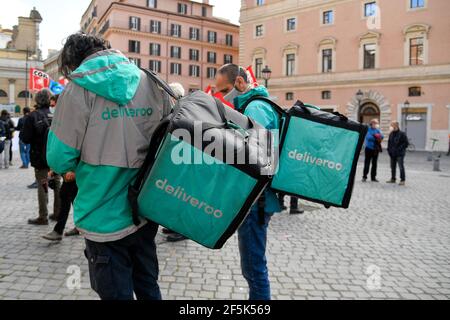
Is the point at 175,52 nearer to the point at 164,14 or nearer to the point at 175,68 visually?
the point at 175,68

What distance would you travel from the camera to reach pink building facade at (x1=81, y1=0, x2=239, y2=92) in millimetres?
55844

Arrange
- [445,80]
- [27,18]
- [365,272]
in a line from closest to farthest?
1. [365,272]
2. [445,80]
3. [27,18]

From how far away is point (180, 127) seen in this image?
1.92 m

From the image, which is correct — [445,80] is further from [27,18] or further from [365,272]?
[27,18]

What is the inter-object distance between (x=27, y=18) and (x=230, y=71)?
7552 centimetres

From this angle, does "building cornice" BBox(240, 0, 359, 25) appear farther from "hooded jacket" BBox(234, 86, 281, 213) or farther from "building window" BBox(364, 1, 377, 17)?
"hooded jacket" BBox(234, 86, 281, 213)

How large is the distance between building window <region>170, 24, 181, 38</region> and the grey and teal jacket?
60520 millimetres

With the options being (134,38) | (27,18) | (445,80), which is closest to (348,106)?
(445,80)

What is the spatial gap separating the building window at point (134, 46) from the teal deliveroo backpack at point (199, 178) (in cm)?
5759

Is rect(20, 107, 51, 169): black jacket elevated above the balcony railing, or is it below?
below

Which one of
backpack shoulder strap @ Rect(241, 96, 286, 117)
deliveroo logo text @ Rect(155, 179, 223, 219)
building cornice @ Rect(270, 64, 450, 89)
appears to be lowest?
deliveroo logo text @ Rect(155, 179, 223, 219)

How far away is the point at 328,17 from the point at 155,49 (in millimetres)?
28377

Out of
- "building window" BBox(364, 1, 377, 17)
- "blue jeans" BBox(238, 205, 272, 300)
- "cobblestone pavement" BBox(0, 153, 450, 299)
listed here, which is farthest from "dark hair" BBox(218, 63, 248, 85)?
"building window" BBox(364, 1, 377, 17)

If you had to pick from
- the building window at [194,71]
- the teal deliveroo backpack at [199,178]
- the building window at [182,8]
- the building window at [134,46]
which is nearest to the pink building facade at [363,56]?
the building window at [194,71]
